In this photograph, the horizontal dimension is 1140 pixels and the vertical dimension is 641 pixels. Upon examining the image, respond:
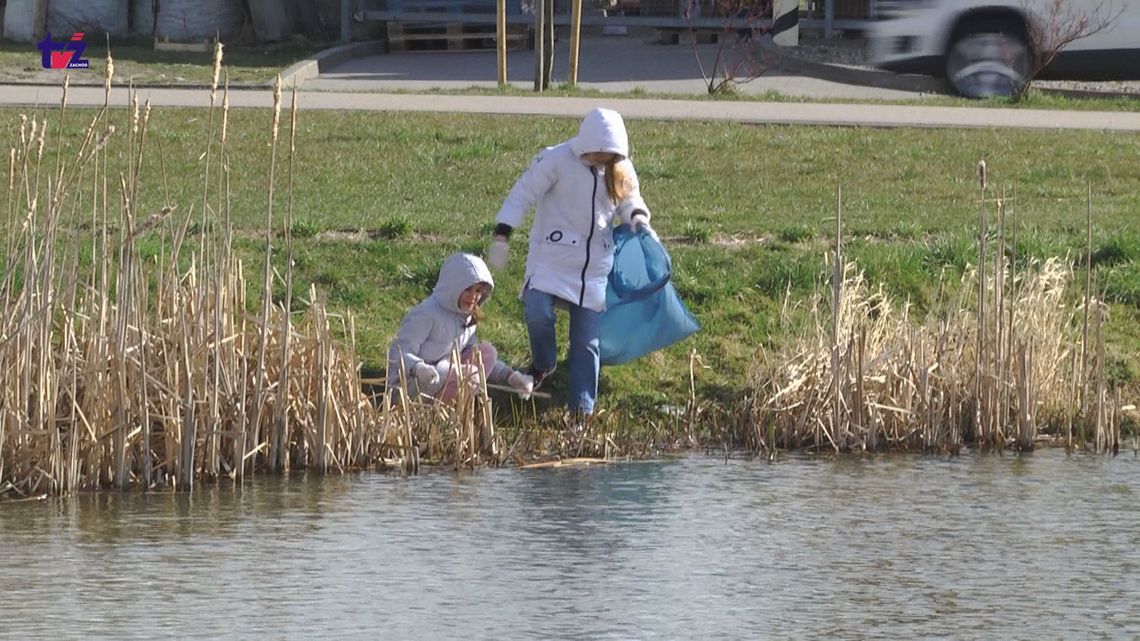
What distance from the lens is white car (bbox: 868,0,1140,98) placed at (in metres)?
20.6

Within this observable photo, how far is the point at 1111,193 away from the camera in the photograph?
14836 mm

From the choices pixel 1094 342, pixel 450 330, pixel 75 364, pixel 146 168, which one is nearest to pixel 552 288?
pixel 450 330

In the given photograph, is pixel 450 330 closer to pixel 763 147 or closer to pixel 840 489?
pixel 840 489

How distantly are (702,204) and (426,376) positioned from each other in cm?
456

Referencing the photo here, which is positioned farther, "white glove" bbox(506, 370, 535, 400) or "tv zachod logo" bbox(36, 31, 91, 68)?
"tv zachod logo" bbox(36, 31, 91, 68)

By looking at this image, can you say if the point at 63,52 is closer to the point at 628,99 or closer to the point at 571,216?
the point at 628,99

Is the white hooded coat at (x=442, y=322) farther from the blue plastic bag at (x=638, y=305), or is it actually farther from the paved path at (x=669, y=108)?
the paved path at (x=669, y=108)

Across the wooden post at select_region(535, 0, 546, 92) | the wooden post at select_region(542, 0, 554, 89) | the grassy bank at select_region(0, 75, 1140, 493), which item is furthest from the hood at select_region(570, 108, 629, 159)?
the wooden post at select_region(542, 0, 554, 89)

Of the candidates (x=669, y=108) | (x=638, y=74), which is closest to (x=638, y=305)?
(x=669, y=108)

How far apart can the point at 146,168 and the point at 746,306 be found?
15.9 feet

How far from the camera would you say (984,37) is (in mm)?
20719

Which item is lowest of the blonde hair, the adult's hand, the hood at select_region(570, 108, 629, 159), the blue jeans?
the blue jeans

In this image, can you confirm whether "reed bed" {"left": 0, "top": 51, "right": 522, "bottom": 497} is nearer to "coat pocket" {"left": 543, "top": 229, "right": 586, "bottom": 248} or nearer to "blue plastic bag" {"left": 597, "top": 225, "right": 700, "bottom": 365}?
"coat pocket" {"left": 543, "top": 229, "right": 586, "bottom": 248}

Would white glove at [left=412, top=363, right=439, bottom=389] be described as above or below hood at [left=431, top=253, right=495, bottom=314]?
below
